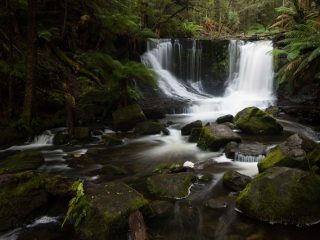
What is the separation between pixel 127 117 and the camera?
11.2 m

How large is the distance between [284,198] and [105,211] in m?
2.52

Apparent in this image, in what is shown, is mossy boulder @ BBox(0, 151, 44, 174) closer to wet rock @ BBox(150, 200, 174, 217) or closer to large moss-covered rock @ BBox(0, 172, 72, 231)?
large moss-covered rock @ BBox(0, 172, 72, 231)

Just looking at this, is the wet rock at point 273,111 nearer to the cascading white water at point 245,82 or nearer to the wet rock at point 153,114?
the cascading white water at point 245,82

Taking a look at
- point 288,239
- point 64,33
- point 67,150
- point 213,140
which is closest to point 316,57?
point 213,140

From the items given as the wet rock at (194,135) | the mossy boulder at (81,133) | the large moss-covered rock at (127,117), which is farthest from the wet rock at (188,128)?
the mossy boulder at (81,133)

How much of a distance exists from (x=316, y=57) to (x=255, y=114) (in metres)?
2.33

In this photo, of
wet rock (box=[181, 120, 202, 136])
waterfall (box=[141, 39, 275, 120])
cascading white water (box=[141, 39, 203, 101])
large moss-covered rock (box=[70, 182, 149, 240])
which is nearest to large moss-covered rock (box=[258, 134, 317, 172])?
large moss-covered rock (box=[70, 182, 149, 240])

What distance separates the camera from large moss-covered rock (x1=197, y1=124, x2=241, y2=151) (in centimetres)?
861

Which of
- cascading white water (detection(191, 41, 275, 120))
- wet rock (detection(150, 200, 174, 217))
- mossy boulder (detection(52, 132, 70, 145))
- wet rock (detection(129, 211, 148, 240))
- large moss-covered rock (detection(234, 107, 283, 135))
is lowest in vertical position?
wet rock (detection(150, 200, 174, 217))

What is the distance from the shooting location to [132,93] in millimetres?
12125

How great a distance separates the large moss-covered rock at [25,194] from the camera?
504cm

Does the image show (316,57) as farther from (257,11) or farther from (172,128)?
(257,11)

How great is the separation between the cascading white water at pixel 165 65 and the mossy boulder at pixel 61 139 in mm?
6784

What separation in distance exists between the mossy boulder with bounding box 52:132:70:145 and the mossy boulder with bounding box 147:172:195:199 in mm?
4192
